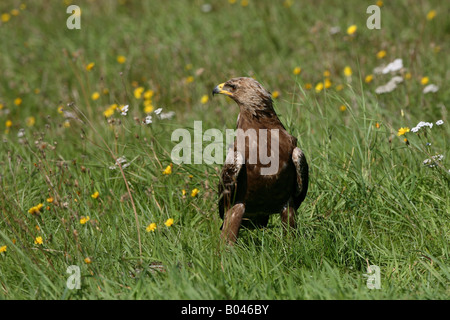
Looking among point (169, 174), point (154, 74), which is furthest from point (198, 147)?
point (154, 74)

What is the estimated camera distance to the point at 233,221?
13.2 feet

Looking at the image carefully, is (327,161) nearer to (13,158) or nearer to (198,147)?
(198,147)

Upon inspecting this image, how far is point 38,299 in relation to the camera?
327 cm

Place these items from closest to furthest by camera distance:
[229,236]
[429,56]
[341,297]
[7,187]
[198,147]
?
[341,297]
[229,236]
[7,187]
[198,147]
[429,56]

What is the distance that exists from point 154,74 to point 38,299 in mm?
4641

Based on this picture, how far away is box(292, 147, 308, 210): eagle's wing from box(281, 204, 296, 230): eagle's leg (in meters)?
0.09

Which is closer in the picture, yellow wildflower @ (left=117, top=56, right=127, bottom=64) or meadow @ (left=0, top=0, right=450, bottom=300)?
meadow @ (left=0, top=0, right=450, bottom=300)

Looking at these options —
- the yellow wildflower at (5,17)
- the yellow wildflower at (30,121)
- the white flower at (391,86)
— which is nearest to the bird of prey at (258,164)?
the white flower at (391,86)

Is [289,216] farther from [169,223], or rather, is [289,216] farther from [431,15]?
[431,15]

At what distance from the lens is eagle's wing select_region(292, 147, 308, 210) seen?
3.97 m

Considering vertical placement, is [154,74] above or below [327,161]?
above

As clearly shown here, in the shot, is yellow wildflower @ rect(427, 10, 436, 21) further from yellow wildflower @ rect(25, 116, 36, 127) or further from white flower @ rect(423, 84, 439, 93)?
yellow wildflower @ rect(25, 116, 36, 127)

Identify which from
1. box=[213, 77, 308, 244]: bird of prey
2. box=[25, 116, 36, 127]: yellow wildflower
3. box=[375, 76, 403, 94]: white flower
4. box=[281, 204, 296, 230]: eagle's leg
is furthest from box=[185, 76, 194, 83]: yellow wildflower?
box=[281, 204, 296, 230]: eagle's leg

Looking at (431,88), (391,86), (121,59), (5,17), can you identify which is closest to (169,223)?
(391,86)
